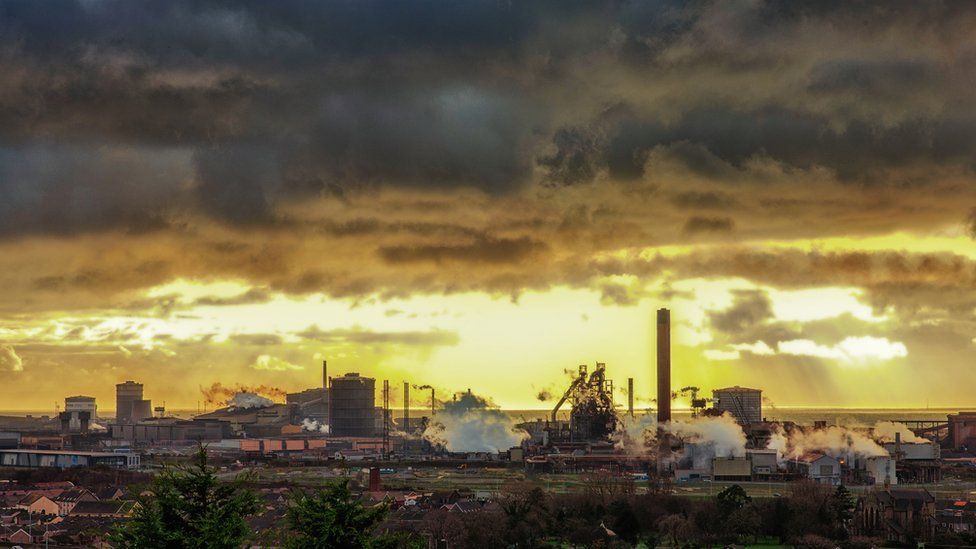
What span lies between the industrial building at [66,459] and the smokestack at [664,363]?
5632 cm

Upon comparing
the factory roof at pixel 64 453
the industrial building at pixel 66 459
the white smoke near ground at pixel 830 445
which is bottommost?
the industrial building at pixel 66 459

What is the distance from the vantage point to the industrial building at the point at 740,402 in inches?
6748

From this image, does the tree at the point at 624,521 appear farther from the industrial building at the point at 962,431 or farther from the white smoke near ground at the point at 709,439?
the industrial building at the point at 962,431

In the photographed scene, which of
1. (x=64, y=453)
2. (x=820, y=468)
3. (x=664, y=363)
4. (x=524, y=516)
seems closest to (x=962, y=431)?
(x=664, y=363)

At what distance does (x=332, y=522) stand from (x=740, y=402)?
149 meters

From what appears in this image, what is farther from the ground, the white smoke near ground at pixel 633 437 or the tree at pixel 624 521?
the white smoke near ground at pixel 633 437

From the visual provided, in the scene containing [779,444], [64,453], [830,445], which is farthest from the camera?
[64,453]

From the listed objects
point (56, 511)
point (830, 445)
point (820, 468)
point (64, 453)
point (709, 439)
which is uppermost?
point (709, 439)

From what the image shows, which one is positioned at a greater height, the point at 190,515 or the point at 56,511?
the point at 190,515

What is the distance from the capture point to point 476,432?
18675 centimetres

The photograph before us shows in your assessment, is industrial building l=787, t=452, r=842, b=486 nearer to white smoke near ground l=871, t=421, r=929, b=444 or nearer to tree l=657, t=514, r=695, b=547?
white smoke near ground l=871, t=421, r=929, b=444

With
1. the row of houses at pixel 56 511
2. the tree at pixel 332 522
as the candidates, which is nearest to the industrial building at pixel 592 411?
the row of houses at pixel 56 511

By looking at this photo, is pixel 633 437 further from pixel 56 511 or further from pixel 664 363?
pixel 56 511

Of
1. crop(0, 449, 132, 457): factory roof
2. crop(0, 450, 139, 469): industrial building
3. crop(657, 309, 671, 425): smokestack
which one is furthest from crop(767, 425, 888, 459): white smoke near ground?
crop(0, 449, 132, 457): factory roof
